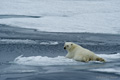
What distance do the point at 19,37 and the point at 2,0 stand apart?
740 inches

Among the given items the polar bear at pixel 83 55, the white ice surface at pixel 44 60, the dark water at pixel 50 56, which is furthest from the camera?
the polar bear at pixel 83 55

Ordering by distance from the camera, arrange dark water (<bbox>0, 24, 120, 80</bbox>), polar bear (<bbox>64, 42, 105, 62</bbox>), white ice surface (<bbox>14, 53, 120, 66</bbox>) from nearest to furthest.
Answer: dark water (<bbox>0, 24, 120, 80</bbox>) < white ice surface (<bbox>14, 53, 120, 66</bbox>) < polar bear (<bbox>64, 42, 105, 62</bbox>)

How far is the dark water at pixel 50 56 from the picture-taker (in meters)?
5.45

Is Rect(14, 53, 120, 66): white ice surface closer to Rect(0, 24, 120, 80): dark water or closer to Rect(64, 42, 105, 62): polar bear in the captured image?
Rect(0, 24, 120, 80): dark water

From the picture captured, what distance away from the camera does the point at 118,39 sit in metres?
10.3

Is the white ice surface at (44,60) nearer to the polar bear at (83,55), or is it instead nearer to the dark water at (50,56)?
the dark water at (50,56)

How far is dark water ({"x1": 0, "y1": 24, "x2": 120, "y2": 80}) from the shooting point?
5.45 m

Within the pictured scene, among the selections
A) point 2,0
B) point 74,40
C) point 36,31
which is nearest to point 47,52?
point 74,40

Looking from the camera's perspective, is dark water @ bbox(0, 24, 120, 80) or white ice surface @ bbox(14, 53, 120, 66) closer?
dark water @ bbox(0, 24, 120, 80)

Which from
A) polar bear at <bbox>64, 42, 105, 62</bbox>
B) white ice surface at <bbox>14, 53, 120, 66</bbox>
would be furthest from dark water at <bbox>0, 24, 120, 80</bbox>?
polar bear at <bbox>64, 42, 105, 62</bbox>

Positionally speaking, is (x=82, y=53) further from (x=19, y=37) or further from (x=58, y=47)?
(x=19, y=37)

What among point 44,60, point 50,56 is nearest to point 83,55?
point 44,60

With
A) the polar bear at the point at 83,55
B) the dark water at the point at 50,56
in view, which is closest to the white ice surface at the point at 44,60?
the dark water at the point at 50,56

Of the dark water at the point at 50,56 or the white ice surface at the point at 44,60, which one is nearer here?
the dark water at the point at 50,56
